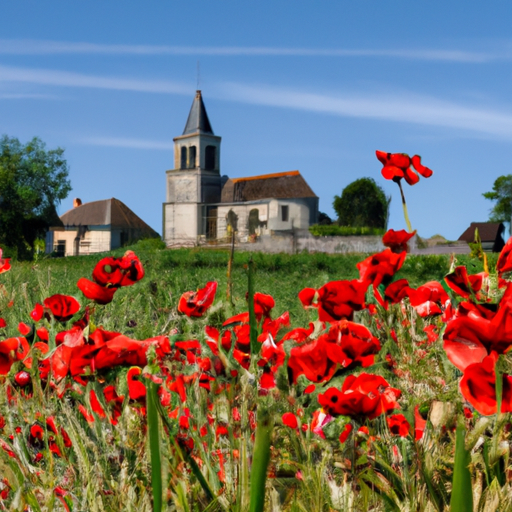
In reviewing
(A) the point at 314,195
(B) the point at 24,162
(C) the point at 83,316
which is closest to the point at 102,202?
(B) the point at 24,162

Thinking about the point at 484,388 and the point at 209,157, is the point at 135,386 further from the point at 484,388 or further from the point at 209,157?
the point at 209,157

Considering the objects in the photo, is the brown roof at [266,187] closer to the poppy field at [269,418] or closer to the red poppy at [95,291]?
the red poppy at [95,291]

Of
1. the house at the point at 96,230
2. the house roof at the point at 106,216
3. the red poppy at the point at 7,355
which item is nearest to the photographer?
the red poppy at the point at 7,355

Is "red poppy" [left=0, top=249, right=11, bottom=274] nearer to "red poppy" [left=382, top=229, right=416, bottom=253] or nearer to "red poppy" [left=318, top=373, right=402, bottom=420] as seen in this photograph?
"red poppy" [left=382, top=229, right=416, bottom=253]

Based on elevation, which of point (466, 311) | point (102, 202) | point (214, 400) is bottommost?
point (214, 400)

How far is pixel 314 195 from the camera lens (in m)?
45.5

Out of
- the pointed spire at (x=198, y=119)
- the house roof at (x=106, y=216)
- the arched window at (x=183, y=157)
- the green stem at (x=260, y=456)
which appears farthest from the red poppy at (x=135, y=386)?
the house roof at (x=106, y=216)

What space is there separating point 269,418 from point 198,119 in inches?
1860

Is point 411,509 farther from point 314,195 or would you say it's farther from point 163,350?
point 314,195

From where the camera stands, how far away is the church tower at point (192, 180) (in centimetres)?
4569

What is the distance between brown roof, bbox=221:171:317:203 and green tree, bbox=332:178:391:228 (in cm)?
861

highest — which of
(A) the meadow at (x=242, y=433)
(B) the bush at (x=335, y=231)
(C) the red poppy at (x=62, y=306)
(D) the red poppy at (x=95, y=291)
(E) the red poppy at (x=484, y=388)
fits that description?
(B) the bush at (x=335, y=231)

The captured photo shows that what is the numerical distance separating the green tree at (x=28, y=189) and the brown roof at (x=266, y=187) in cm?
1134

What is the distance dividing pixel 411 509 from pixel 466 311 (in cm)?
37
